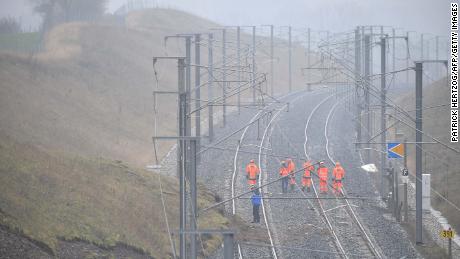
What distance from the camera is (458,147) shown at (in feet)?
A: 116

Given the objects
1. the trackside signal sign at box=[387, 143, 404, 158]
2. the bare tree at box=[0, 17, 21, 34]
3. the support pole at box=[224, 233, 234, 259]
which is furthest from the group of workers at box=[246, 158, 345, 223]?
the bare tree at box=[0, 17, 21, 34]

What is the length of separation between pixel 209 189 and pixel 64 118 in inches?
586

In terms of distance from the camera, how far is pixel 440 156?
113ft

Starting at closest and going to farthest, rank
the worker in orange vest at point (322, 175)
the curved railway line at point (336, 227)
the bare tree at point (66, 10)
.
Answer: the curved railway line at point (336, 227) < the worker in orange vest at point (322, 175) < the bare tree at point (66, 10)

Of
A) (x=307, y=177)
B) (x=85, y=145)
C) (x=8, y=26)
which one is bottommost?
(x=307, y=177)

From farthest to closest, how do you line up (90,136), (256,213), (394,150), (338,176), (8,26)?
(8,26)
(90,136)
(338,176)
(394,150)
(256,213)

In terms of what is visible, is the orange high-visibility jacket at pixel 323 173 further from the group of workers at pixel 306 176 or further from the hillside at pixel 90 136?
the hillside at pixel 90 136

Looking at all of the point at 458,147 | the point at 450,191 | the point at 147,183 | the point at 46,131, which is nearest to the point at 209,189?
the point at 147,183

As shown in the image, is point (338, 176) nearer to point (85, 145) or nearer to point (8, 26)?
point (85, 145)

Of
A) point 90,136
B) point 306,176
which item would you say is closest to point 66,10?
point 90,136

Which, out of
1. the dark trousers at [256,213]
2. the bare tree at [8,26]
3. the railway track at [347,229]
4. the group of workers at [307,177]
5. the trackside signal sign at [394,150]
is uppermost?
the bare tree at [8,26]

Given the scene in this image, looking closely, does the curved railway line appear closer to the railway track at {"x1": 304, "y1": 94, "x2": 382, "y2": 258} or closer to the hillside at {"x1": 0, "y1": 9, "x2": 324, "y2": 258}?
the railway track at {"x1": 304, "y1": 94, "x2": 382, "y2": 258}

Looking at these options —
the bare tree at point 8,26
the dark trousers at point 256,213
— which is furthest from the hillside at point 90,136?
the bare tree at point 8,26

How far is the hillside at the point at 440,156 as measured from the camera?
87.9ft
